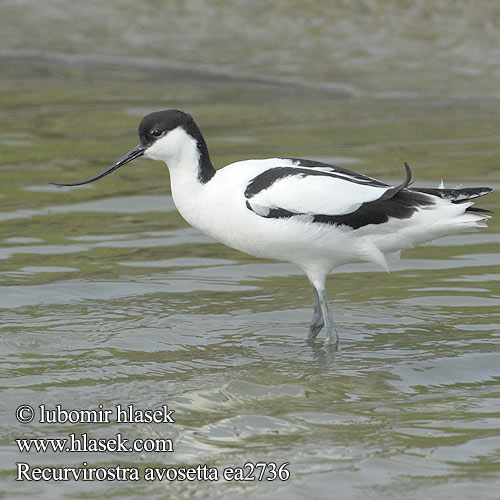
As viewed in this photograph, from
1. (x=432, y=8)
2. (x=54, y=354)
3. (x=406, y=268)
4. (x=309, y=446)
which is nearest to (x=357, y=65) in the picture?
(x=432, y=8)

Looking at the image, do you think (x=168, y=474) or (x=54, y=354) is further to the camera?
(x=54, y=354)

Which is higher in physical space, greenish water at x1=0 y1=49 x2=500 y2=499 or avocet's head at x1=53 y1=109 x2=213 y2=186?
avocet's head at x1=53 y1=109 x2=213 y2=186

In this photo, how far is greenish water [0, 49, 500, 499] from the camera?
5.30 metres

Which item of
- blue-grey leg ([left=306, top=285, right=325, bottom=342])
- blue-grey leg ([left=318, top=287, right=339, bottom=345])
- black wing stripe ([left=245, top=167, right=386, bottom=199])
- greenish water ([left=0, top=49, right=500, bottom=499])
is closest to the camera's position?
greenish water ([left=0, top=49, right=500, bottom=499])

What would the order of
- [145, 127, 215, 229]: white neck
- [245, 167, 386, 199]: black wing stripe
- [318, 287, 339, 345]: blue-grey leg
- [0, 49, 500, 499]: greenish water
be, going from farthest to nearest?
[318, 287, 339, 345]: blue-grey leg → [145, 127, 215, 229]: white neck → [245, 167, 386, 199]: black wing stripe → [0, 49, 500, 499]: greenish water

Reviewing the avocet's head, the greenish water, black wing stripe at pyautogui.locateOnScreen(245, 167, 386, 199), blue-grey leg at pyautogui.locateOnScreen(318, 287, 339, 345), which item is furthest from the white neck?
blue-grey leg at pyautogui.locateOnScreen(318, 287, 339, 345)

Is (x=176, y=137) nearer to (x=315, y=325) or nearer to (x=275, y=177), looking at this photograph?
(x=275, y=177)

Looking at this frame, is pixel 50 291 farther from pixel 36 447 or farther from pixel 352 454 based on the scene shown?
pixel 352 454

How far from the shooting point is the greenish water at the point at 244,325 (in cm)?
530

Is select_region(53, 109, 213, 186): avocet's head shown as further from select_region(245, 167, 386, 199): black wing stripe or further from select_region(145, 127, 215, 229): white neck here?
select_region(245, 167, 386, 199): black wing stripe

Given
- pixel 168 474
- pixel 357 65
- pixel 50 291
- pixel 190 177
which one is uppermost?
pixel 357 65

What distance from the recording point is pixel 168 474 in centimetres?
514

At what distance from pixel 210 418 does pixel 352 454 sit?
0.83 meters

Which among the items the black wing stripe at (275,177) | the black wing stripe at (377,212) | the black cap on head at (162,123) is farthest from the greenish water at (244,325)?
the black cap on head at (162,123)
